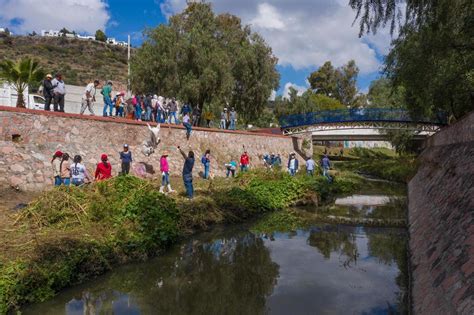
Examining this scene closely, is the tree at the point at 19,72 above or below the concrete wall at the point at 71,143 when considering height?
above

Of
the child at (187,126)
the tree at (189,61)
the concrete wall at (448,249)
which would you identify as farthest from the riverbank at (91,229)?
the tree at (189,61)

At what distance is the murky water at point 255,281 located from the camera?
23.0 ft

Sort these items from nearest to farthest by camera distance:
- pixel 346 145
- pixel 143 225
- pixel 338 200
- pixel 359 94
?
pixel 143 225, pixel 338 200, pixel 346 145, pixel 359 94

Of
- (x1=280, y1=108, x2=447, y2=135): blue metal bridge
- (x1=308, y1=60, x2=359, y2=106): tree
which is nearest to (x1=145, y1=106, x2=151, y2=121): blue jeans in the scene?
(x1=280, y1=108, x2=447, y2=135): blue metal bridge

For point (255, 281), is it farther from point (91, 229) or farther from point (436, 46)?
point (436, 46)

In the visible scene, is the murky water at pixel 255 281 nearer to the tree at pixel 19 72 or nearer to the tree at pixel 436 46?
the tree at pixel 436 46

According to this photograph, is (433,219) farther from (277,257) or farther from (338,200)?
(338,200)

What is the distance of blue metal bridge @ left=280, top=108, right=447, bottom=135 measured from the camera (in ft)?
126

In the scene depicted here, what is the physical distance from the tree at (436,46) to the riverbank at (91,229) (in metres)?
7.09

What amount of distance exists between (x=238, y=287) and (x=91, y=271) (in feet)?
9.68

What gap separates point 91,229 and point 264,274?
3.95 meters

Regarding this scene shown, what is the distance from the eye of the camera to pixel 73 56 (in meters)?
82.4

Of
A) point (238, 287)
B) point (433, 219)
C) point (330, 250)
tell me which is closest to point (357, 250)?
point (330, 250)

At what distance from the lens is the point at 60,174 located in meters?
12.1
